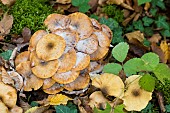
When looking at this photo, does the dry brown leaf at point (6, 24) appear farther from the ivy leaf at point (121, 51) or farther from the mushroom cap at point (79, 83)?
the ivy leaf at point (121, 51)

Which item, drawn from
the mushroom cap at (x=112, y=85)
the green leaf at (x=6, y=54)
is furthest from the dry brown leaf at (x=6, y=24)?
the mushroom cap at (x=112, y=85)

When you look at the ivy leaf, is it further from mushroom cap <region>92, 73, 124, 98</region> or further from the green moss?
the green moss

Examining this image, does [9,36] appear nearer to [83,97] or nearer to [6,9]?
[6,9]

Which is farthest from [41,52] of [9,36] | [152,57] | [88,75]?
[152,57]

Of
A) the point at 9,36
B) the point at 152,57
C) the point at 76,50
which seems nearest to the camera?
the point at 152,57

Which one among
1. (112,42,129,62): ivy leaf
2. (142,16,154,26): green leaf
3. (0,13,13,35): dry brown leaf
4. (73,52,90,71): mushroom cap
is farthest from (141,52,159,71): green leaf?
(0,13,13,35): dry brown leaf

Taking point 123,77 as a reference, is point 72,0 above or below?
above
